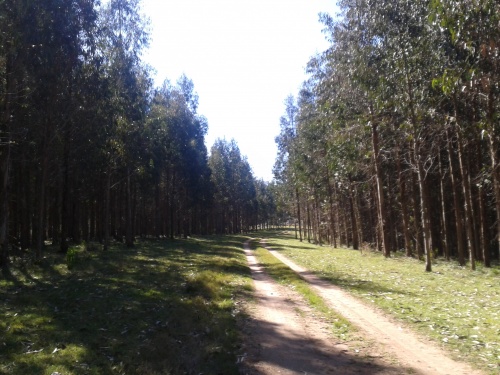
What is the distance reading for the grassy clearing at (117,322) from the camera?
7.24 meters

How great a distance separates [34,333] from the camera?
897 cm

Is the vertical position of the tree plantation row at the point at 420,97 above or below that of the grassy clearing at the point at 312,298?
above

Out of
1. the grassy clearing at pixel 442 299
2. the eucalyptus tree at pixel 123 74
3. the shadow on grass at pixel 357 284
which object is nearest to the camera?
the grassy clearing at pixel 442 299

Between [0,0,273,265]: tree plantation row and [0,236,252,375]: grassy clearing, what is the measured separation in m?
6.08

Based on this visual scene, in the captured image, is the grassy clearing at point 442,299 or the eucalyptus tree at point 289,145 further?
the eucalyptus tree at point 289,145

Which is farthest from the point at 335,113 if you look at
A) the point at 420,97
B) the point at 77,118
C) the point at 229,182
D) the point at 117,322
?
the point at 229,182

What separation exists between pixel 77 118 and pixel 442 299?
20023mm

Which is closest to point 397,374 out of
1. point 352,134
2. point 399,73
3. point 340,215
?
point 399,73

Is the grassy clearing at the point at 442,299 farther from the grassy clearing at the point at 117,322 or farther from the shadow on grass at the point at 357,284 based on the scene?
the grassy clearing at the point at 117,322

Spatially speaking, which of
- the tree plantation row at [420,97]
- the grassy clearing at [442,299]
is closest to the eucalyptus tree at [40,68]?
the tree plantation row at [420,97]

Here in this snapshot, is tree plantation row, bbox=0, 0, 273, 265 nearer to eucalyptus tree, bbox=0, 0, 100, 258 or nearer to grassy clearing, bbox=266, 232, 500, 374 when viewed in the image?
eucalyptus tree, bbox=0, 0, 100, 258

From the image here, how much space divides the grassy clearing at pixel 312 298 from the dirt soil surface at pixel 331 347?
0.67 feet

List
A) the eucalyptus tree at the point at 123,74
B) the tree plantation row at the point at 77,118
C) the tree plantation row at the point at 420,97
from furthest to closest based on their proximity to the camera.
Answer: the eucalyptus tree at the point at 123,74 < the tree plantation row at the point at 77,118 < the tree plantation row at the point at 420,97

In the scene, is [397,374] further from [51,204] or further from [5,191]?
[51,204]
